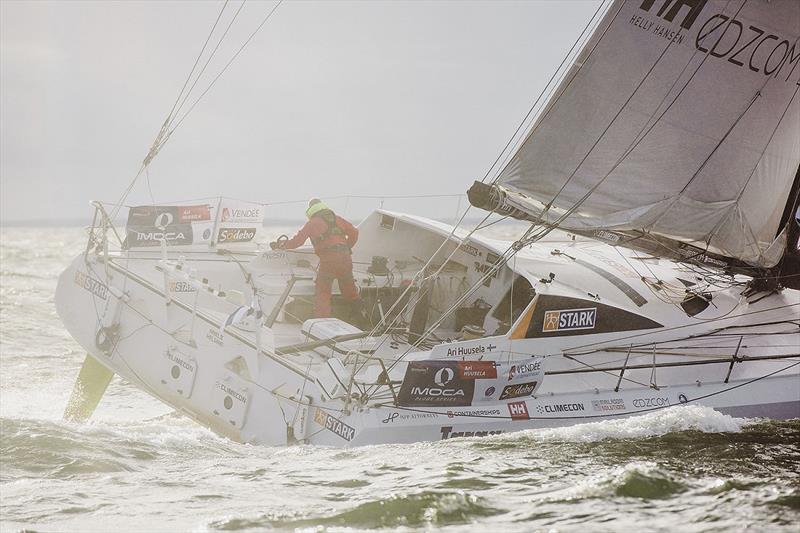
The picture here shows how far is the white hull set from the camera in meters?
7.66

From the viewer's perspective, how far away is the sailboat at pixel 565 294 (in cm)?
787

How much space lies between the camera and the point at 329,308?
31.7ft

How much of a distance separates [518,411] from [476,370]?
64 centimetres

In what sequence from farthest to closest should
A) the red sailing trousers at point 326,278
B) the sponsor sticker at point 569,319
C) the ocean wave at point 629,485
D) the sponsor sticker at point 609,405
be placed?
the red sailing trousers at point 326,278, the sponsor sticker at point 569,319, the sponsor sticker at point 609,405, the ocean wave at point 629,485

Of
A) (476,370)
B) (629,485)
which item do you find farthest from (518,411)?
(629,485)

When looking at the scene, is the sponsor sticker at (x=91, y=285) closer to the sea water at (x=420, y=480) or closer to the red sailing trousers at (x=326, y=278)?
the sea water at (x=420, y=480)

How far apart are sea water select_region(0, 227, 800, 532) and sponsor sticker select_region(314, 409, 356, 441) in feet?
0.50

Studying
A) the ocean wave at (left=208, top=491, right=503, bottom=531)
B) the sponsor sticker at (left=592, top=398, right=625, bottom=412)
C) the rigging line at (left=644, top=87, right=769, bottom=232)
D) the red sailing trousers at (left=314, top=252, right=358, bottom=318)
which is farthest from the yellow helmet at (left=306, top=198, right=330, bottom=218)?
the ocean wave at (left=208, top=491, right=503, bottom=531)

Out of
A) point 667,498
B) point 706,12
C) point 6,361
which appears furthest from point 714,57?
point 6,361

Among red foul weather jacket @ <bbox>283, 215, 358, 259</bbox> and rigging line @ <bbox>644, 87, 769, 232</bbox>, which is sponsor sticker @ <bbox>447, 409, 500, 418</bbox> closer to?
red foul weather jacket @ <bbox>283, 215, 358, 259</bbox>

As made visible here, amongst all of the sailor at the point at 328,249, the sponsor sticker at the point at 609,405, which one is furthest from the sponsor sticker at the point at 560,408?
the sailor at the point at 328,249

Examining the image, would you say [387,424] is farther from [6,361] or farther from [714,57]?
[6,361]

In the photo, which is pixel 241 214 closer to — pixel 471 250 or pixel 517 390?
pixel 471 250

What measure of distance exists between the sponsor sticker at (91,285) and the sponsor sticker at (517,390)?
4196 mm
